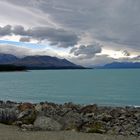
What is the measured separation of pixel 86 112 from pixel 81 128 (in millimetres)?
7411

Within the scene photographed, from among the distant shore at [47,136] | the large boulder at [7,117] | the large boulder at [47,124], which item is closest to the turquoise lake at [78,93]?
the large boulder at [7,117]

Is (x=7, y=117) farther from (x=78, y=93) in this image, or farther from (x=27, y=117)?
(x=78, y=93)

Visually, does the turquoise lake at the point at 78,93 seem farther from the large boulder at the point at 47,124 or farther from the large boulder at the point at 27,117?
the large boulder at the point at 47,124

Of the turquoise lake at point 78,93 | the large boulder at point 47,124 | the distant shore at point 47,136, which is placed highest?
the large boulder at point 47,124

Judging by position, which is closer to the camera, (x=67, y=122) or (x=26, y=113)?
(x=67, y=122)

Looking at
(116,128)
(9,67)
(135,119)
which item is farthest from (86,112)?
(9,67)

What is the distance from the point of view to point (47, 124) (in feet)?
44.5

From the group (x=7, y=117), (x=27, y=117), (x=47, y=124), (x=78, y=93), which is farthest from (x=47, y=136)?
(x=78, y=93)

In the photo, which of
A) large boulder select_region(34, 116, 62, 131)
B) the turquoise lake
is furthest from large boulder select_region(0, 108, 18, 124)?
the turquoise lake

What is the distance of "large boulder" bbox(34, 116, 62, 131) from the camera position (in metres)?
13.5

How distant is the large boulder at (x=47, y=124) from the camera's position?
1349 cm

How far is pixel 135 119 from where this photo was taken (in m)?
19.1

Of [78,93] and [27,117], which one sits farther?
[78,93]

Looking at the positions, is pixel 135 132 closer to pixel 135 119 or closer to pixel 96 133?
pixel 96 133
